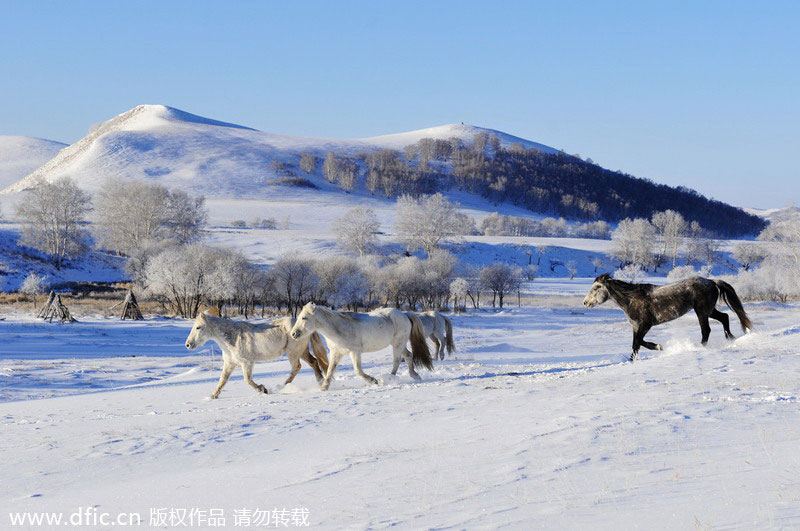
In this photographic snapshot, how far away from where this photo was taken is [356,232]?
291ft

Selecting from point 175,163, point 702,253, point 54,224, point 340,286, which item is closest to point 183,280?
point 340,286

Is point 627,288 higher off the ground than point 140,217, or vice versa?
point 140,217

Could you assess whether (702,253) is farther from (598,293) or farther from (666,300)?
(666,300)

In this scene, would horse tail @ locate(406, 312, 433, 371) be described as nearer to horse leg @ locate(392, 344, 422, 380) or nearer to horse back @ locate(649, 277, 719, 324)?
horse leg @ locate(392, 344, 422, 380)

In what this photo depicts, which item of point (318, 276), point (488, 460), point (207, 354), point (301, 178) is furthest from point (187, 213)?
point (301, 178)

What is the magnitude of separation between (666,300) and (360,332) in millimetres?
6052

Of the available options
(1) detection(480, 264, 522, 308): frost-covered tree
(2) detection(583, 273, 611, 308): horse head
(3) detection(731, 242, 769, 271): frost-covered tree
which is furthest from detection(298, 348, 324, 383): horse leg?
(3) detection(731, 242, 769, 271): frost-covered tree

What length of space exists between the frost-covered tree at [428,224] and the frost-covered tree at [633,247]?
31.6 m

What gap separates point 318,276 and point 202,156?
13529cm

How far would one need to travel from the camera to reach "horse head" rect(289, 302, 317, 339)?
11.9 m

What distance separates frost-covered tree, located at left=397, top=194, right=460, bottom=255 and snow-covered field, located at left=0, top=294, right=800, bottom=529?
81.2 meters

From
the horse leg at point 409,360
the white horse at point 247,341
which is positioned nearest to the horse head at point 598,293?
the horse leg at point 409,360

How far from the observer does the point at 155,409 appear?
38.1 feet

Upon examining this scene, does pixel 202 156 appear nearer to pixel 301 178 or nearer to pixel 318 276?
pixel 301 178
